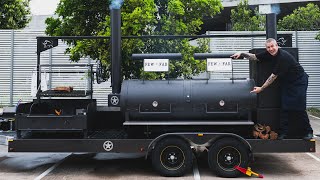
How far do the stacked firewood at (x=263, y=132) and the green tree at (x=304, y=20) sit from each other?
18.7 metres

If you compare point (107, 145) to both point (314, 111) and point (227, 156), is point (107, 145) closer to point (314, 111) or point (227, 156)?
point (227, 156)

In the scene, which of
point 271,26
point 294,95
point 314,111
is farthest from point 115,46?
point 314,111

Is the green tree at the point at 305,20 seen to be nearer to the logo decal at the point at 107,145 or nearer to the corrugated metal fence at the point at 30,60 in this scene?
the corrugated metal fence at the point at 30,60

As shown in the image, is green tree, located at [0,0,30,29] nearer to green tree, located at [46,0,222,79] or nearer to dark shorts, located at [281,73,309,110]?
green tree, located at [46,0,222,79]

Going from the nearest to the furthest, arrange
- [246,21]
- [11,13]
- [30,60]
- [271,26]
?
1. [271,26]
2. [30,60]
3. [11,13]
4. [246,21]

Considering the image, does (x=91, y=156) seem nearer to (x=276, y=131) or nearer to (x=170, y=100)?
(x=170, y=100)

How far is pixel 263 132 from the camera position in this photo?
7551 millimetres

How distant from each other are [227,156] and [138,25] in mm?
5144

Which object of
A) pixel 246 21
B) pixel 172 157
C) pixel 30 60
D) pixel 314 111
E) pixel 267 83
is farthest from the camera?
pixel 246 21

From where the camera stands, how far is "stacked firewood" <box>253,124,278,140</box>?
24.5 feet

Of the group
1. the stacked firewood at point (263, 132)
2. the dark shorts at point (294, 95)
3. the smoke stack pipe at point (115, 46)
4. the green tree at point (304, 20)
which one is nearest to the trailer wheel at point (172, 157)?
the stacked firewood at point (263, 132)

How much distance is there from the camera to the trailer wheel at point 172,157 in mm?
7414

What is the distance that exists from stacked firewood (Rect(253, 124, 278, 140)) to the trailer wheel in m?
1.28

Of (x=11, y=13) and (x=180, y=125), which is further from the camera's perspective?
(x=11, y=13)
